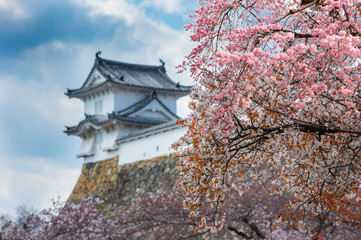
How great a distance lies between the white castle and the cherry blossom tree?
1555 cm

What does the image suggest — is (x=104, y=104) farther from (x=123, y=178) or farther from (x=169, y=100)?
(x=123, y=178)

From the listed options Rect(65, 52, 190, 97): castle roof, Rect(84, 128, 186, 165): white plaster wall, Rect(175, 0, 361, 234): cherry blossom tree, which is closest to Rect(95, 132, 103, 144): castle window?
Rect(84, 128, 186, 165): white plaster wall

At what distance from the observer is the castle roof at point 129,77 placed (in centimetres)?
2666

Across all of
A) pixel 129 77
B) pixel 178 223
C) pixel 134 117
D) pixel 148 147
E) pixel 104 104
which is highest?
pixel 129 77

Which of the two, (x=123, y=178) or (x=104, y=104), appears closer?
(x=123, y=178)

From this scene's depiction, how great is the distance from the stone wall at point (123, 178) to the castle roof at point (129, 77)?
15.1 feet

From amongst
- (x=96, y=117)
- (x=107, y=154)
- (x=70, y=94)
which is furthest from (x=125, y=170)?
(x=70, y=94)

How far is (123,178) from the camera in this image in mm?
23359

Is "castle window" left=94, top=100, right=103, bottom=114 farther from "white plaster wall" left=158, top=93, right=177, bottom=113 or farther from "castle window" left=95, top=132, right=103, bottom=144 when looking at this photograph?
A: "white plaster wall" left=158, top=93, right=177, bottom=113

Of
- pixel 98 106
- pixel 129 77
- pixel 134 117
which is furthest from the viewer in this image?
pixel 129 77

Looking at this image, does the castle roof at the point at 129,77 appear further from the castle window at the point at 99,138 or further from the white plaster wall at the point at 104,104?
the castle window at the point at 99,138

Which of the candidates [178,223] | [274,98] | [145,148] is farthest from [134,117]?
[274,98]

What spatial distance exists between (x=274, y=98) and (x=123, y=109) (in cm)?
2120

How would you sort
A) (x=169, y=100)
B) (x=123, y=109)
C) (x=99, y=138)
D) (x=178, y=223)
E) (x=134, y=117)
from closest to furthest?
1. (x=178, y=223)
2. (x=134, y=117)
3. (x=123, y=109)
4. (x=99, y=138)
5. (x=169, y=100)
